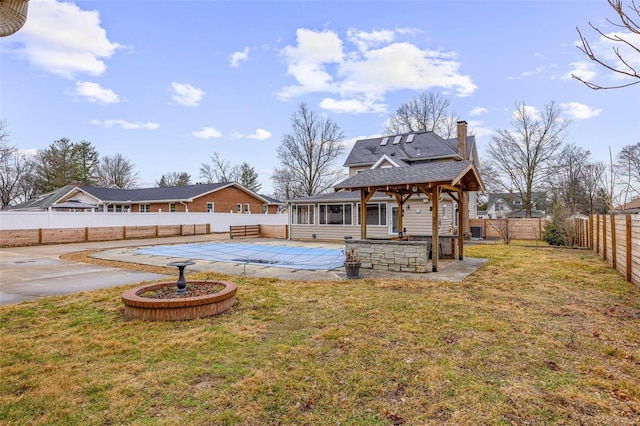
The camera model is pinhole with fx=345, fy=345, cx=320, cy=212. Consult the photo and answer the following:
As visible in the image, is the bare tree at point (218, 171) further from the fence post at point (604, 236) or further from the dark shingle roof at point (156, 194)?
the fence post at point (604, 236)

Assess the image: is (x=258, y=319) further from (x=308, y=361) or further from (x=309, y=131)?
(x=309, y=131)

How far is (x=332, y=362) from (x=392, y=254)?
20.0 ft

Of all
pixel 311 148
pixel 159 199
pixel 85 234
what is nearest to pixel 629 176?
pixel 85 234

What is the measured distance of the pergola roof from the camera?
9.30 meters

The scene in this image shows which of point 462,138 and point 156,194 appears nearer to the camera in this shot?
point 462,138

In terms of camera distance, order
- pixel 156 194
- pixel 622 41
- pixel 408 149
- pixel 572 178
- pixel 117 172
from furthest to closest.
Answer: pixel 117 172 → pixel 572 178 → pixel 156 194 → pixel 408 149 → pixel 622 41

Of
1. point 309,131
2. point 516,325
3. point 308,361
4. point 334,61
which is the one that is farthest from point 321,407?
point 309,131

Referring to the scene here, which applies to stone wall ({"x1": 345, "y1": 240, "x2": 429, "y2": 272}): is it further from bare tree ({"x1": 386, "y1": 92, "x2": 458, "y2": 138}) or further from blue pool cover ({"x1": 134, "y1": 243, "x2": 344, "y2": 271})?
bare tree ({"x1": 386, "y1": 92, "x2": 458, "y2": 138})

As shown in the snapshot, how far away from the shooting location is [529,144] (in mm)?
29922

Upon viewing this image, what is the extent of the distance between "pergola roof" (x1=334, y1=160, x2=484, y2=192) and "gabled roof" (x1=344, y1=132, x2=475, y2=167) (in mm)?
11497

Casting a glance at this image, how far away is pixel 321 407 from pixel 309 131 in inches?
1356

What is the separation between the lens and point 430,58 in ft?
60.3

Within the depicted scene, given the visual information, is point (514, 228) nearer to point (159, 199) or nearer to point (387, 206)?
point (387, 206)

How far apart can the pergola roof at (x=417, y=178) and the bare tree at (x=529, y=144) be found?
22506 mm
